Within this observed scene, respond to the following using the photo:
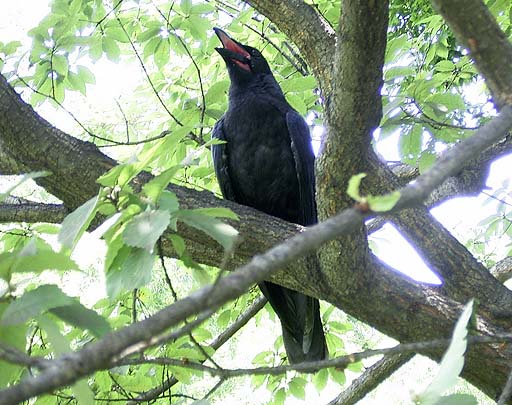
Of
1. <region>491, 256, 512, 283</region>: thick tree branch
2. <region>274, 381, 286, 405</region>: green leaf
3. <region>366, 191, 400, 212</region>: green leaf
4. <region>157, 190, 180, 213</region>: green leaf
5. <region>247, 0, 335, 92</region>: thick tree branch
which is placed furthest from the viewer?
<region>274, 381, 286, 405</region>: green leaf

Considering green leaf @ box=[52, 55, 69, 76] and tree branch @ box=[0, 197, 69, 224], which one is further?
green leaf @ box=[52, 55, 69, 76]

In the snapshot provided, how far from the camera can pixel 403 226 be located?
2762 mm

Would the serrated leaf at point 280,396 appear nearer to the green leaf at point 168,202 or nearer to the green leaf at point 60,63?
the green leaf at point 60,63

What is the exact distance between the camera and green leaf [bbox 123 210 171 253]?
1174 millimetres

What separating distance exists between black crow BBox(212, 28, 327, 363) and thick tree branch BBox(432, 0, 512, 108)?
1884 millimetres

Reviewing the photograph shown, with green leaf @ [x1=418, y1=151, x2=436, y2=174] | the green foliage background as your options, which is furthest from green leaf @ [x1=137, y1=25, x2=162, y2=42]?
green leaf @ [x1=418, y1=151, x2=436, y2=174]

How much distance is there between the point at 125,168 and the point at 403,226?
1.62 meters

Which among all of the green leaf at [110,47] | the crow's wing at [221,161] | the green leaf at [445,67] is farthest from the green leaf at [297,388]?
the green leaf at [110,47]

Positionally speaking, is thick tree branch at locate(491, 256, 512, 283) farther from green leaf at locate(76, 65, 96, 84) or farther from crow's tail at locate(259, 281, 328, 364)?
green leaf at locate(76, 65, 96, 84)

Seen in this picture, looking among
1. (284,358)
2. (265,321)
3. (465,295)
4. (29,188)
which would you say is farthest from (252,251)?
(29,188)

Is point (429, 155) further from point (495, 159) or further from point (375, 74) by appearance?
point (495, 159)

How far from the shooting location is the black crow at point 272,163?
3.27 meters

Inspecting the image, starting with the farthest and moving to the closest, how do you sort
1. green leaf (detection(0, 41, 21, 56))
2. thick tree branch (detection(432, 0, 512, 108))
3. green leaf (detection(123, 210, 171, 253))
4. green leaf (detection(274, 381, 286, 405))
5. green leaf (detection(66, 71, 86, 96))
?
green leaf (detection(274, 381, 286, 405)), green leaf (detection(66, 71, 86, 96)), green leaf (detection(0, 41, 21, 56)), thick tree branch (detection(432, 0, 512, 108)), green leaf (detection(123, 210, 171, 253))

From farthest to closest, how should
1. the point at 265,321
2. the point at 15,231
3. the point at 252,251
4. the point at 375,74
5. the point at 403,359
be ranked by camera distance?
the point at 265,321, the point at 403,359, the point at 15,231, the point at 252,251, the point at 375,74
